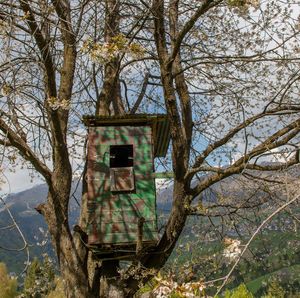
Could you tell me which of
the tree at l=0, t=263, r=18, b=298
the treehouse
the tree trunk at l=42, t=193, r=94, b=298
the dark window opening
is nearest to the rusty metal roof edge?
the treehouse

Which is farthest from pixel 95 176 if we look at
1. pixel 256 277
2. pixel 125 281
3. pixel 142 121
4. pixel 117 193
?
pixel 256 277

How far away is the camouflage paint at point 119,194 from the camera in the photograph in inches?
225

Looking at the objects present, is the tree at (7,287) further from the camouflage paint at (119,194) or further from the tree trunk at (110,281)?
the camouflage paint at (119,194)

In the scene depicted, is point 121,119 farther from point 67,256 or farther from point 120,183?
point 67,256

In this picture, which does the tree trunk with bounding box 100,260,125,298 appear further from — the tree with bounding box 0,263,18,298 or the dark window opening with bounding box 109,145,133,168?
the tree with bounding box 0,263,18,298

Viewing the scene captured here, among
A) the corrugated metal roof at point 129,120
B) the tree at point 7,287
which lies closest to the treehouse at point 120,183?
the corrugated metal roof at point 129,120

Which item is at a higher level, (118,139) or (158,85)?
(158,85)

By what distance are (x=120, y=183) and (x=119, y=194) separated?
0.15 metres

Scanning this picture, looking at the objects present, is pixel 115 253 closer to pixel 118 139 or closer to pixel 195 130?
pixel 118 139

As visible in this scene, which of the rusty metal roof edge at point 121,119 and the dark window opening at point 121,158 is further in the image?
the dark window opening at point 121,158

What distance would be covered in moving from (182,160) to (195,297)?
8.46 ft

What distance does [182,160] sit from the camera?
541 cm

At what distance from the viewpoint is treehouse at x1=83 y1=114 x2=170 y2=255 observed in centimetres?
Answer: 571

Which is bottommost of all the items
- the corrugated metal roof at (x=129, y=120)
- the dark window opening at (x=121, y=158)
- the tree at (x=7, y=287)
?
the tree at (x=7, y=287)
